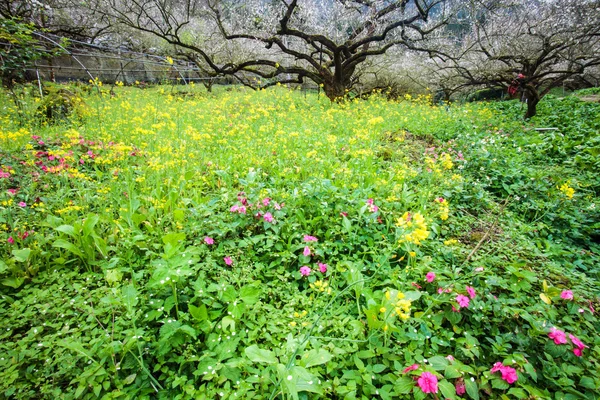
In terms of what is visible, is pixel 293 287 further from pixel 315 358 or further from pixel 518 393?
pixel 518 393

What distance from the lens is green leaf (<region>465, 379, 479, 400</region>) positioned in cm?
126

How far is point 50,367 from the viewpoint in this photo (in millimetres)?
Result: 1335

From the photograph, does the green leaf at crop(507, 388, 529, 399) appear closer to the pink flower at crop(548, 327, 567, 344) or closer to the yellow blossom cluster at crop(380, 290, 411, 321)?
the pink flower at crop(548, 327, 567, 344)

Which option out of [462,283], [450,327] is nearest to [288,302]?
[450,327]

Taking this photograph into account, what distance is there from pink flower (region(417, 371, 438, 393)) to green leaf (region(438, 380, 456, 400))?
0.27 feet

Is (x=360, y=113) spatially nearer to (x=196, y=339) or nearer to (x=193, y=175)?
(x=193, y=175)

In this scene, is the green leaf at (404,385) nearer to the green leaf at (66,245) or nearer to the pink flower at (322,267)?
the pink flower at (322,267)

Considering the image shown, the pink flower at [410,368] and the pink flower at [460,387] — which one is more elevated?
the pink flower at [410,368]

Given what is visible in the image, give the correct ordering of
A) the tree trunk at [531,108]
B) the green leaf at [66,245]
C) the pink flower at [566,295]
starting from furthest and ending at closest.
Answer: the tree trunk at [531,108], the green leaf at [66,245], the pink flower at [566,295]

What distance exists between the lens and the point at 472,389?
128 cm

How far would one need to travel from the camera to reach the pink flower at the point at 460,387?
1293 mm

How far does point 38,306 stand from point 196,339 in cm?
103

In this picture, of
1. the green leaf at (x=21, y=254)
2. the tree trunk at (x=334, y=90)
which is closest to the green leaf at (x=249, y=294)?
the green leaf at (x=21, y=254)

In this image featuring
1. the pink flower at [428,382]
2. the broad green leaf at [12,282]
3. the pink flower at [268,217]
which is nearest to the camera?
the pink flower at [428,382]
